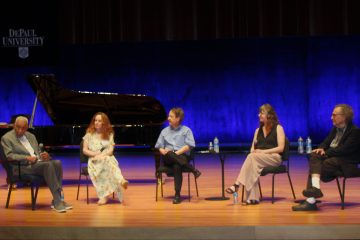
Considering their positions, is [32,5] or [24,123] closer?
[24,123]

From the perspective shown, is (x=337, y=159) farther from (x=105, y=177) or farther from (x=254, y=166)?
(x=105, y=177)

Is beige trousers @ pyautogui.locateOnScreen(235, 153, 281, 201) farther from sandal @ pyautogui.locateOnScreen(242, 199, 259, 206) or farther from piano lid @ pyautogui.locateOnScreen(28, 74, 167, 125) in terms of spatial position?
piano lid @ pyautogui.locateOnScreen(28, 74, 167, 125)

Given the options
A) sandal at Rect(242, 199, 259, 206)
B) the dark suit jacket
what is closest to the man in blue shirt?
sandal at Rect(242, 199, 259, 206)

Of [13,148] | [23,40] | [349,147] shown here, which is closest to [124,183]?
[13,148]

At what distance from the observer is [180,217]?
21.5 ft

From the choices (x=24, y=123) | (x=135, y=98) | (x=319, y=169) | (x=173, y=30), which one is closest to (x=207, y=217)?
(x=319, y=169)

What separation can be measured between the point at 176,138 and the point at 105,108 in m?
1.98

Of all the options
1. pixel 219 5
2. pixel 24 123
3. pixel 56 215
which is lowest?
pixel 56 215

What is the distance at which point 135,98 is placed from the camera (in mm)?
9523

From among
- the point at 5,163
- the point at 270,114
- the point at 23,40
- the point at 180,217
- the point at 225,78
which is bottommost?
the point at 180,217

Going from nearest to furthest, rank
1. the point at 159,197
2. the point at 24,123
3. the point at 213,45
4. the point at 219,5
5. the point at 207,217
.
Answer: the point at 207,217, the point at 24,123, the point at 159,197, the point at 219,5, the point at 213,45

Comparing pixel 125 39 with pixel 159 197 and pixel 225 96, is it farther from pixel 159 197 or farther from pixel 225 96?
pixel 159 197

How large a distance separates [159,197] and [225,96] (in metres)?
6.75

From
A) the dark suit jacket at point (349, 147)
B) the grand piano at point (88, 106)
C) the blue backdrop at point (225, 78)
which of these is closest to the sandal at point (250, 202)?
the dark suit jacket at point (349, 147)
